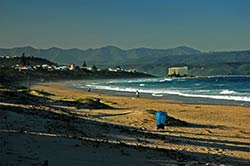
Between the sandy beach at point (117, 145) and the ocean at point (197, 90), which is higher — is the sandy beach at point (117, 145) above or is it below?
below

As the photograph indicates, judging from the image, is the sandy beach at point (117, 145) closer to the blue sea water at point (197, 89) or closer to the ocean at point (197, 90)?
the ocean at point (197, 90)

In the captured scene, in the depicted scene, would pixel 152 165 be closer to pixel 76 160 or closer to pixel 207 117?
pixel 76 160

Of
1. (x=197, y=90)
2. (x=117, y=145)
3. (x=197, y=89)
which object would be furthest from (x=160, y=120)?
(x=197, y=89)

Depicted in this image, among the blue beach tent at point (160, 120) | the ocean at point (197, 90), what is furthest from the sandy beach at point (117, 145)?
the ocean at point (197, 90)

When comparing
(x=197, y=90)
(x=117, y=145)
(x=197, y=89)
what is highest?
(x=197, y=89)

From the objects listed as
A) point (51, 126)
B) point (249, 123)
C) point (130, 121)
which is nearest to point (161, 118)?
point (130, 121)

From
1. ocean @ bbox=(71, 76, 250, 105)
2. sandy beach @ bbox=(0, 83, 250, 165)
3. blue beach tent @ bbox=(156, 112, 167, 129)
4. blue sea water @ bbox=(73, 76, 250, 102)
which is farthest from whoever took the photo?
blue sea water @ bbox=(73, 76, 250, 102)

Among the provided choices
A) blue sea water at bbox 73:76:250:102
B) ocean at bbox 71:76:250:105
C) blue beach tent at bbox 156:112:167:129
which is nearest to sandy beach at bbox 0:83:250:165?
blue beach tent at bbox 156:112:167:129

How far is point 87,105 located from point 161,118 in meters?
9.25

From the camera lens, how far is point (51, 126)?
12.8 meters

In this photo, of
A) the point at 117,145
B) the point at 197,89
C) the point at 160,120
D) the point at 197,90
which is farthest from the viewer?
the point at 197,89

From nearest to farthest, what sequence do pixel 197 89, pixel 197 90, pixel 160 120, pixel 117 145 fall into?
→ pixel 117 145
pixel 160 120
pixel 197 90
pixel 197 89

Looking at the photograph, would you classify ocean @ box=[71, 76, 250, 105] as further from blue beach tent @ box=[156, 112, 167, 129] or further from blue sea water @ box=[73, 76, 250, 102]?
blue beach tent @ box=[156, 112, 167, 129]

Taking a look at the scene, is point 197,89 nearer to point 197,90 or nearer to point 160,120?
point 197,90
